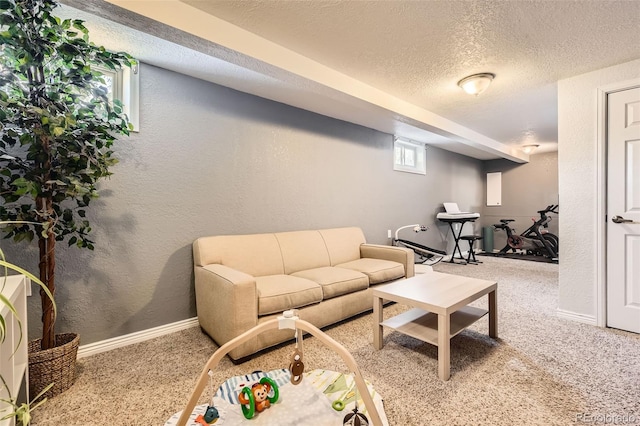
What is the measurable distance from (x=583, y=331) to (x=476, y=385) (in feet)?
4.89

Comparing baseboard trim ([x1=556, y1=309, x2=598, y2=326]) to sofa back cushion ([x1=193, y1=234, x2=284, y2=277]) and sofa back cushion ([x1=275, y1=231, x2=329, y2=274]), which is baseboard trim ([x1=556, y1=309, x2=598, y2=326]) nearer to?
sofa back cushion ([x1=275, y1=231, x2=329, y2=274])

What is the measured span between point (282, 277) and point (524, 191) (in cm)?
645

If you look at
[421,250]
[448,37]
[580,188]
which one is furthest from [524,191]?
[448,37]

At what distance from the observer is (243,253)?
8.68 ft

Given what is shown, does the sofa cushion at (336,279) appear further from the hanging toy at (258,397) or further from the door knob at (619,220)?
the door knob at (619,220)

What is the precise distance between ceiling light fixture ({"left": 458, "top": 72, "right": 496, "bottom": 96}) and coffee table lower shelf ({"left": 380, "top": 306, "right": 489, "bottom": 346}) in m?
2.01

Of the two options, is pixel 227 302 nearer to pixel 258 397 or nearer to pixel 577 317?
pixel 258 397

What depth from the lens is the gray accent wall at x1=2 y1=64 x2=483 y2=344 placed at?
7.13ft

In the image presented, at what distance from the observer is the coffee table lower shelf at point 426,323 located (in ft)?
6.35

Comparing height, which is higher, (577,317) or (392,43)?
(392,43)

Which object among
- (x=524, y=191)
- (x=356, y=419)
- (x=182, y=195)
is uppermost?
(x=524, y=191)

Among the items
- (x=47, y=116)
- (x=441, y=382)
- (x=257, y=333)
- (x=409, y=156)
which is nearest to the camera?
(x=257, y=333)

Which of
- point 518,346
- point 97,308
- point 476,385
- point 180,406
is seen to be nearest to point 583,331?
point 518,346

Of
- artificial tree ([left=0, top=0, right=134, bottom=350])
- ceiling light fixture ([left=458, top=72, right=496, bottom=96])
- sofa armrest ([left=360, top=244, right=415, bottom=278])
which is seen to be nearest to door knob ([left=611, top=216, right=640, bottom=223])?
ceiling light fixture ([left=458, top=72, right=496, bottom=96])
